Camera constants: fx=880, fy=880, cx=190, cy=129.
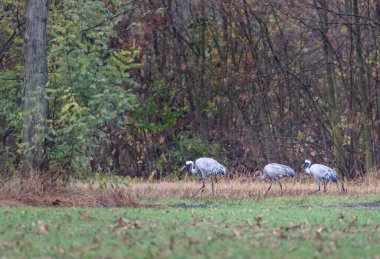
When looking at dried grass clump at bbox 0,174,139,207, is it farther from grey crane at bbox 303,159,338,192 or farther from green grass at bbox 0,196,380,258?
grey crane at bbox 303,159,338,192

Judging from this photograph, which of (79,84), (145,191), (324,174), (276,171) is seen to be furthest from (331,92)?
(79,84)

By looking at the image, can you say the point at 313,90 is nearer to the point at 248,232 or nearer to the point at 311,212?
the point at 311,212

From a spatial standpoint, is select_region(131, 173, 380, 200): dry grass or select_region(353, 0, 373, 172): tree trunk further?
select_region(353, 0, 373, 172): tree trunk

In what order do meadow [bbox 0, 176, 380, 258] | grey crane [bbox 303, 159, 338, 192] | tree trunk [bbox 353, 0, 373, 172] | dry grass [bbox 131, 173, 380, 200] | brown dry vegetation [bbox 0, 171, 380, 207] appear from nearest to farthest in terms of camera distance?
meadow [bbox 0, 176, 380, 258] → brown dry vegetation [bbox 0, 171, 380, 207] → dry grass [bbox 131, 173, 380, 200] → grey crane [bbox 303, 159, 338, 192] → tree trunk [bbox 353, 0, 373, 172]

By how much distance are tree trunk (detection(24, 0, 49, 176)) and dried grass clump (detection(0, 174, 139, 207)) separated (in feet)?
3.77

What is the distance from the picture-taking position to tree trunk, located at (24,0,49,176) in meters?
21.4

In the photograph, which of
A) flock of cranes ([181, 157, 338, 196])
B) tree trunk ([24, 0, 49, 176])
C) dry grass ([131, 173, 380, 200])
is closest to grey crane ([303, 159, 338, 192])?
flock of cranes ([181, 157, 338, 196])

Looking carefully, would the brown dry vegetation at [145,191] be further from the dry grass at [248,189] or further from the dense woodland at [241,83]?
the dense woodland at [241,83]

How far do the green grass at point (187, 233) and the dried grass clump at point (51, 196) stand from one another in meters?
2.20

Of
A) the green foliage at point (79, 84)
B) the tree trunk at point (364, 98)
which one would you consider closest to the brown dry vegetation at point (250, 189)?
the green foliage at point (79, 84)

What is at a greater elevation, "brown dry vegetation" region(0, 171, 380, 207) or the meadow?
"brown dry vegetation" region(0, 171, 380, 207)

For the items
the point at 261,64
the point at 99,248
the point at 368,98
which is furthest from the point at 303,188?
the point at 99,248

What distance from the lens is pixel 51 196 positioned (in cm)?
1988

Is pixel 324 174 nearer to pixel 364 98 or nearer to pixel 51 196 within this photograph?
pixel 364 98
